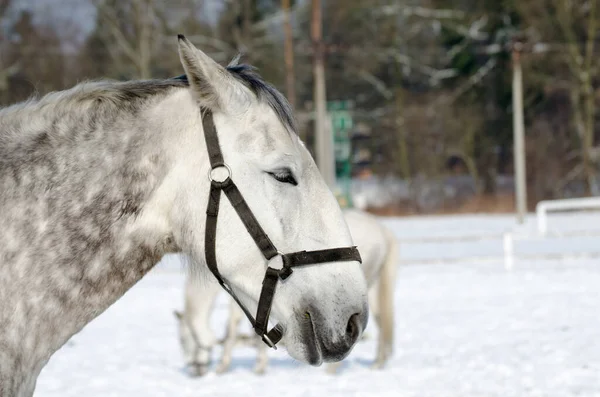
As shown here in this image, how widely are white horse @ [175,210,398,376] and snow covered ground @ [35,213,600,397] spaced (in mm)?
183

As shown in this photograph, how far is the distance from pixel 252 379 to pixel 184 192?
16.6ft

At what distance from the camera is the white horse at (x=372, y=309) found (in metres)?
7.27

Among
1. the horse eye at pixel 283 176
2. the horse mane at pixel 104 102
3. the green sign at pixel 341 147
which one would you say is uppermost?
the horse mane at pixel 104 102

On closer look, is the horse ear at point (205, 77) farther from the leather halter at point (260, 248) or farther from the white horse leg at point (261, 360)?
the white horse leg at point (261, 360)

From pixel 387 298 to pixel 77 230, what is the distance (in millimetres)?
5700

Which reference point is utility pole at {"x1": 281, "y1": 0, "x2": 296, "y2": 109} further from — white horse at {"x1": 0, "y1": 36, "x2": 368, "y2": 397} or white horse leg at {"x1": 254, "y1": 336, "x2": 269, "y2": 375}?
white horse at {"x1": 0, "y1": 36, "x2": 368, "y2": 397}

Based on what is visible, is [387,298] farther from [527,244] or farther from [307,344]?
[527,244]

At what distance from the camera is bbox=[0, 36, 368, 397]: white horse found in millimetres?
2189

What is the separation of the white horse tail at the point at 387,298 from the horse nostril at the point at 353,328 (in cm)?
516

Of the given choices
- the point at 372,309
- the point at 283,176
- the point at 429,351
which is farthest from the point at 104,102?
the point at 372,309

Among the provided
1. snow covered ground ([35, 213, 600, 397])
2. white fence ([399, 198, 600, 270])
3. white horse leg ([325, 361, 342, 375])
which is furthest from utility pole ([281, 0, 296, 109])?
white horse leg ([325, 361, 342, 375])

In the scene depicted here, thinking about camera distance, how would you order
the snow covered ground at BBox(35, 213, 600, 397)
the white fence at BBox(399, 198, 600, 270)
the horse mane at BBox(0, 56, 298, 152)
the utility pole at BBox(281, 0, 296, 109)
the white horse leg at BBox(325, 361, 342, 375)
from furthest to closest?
the utility pole at BBox(281, 0, 296, 109) < the white fence at BBox(399, 198, 600, 270) < the white horse leg at BBox(325, 361, 342, 375) < the snow covered ground at BBox(35, 213, 600, 397) < the horse mane at BBox(0, 56, 298, 152)

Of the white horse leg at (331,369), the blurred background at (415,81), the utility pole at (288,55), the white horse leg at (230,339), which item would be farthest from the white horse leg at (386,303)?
the utility pole at (288,55)

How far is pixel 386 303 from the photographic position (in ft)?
24.8
